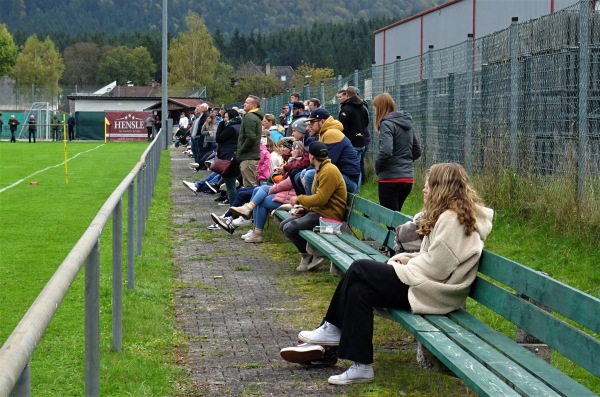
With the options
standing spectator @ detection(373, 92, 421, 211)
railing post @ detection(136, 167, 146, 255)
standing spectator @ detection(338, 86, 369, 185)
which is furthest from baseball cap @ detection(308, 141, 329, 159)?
standing spectator @ detection(338, 86, 369, 185)

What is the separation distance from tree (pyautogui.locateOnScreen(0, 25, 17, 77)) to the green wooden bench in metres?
132

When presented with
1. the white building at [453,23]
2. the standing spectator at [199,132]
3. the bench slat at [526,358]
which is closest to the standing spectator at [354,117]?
the white building at [453,23]

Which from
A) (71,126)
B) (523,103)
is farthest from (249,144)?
(71,126)

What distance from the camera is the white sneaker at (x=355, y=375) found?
6.32 meters

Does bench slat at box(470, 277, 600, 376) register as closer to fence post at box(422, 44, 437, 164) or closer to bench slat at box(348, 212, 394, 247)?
bench slat at box(348, 212, 394, 247)

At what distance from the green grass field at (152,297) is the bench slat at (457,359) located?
394 millimetres

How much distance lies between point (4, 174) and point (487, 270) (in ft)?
78.2

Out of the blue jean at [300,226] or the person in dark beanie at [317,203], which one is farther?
the blue jean at [300,226]

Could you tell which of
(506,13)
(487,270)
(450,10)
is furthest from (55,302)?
(450,10)

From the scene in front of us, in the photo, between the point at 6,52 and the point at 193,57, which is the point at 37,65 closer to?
the point at 6,52

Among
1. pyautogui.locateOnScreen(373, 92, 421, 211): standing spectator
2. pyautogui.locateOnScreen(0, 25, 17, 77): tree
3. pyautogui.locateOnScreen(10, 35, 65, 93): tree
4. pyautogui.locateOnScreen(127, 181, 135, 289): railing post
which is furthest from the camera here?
pyautogui.locateOnScreen(10, 35, 65, 93): tree

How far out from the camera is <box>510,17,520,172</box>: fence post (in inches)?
516

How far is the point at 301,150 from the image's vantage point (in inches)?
504

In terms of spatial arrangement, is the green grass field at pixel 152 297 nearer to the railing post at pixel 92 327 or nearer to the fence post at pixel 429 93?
the fence post at pixel 429 93
